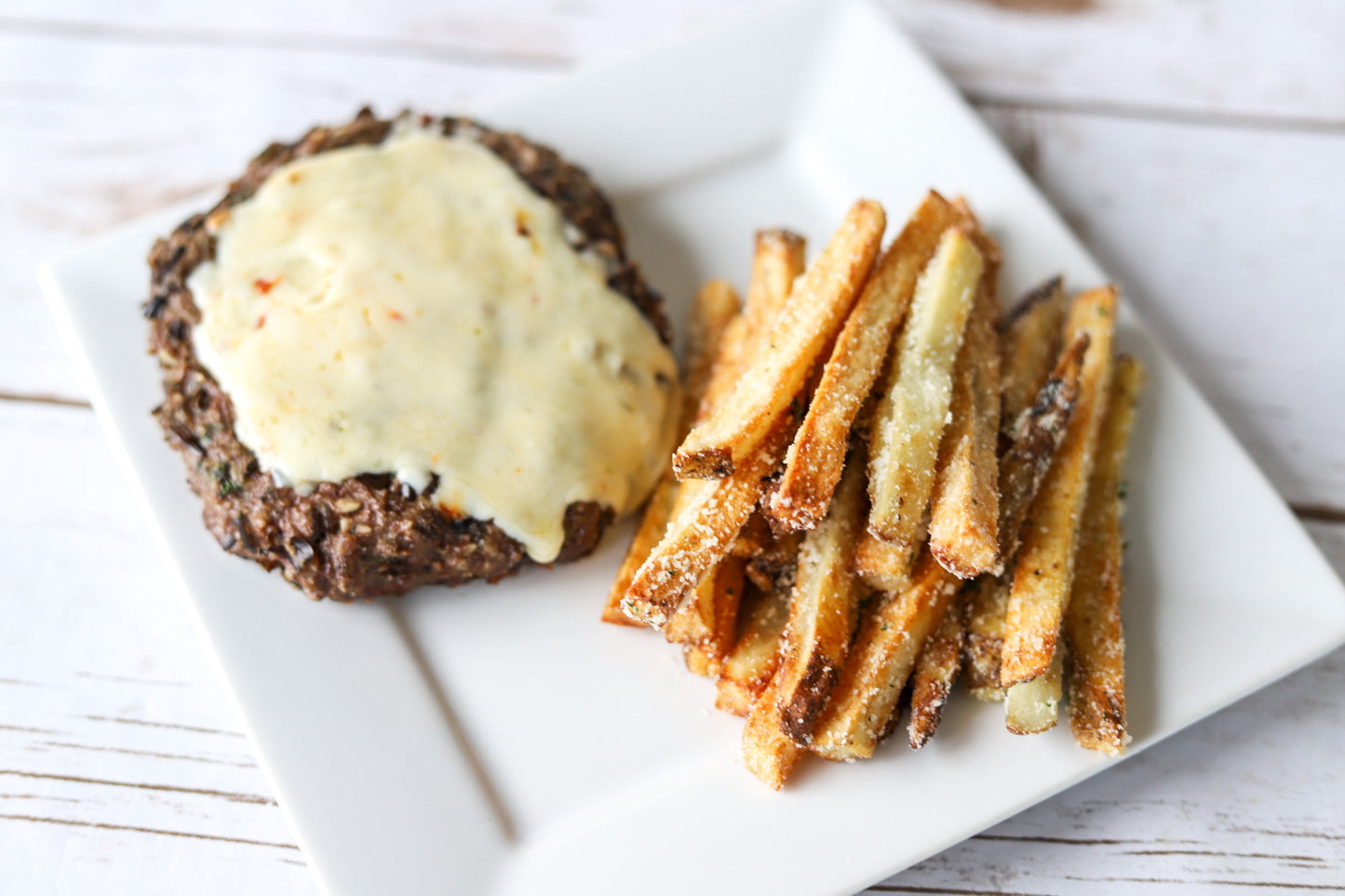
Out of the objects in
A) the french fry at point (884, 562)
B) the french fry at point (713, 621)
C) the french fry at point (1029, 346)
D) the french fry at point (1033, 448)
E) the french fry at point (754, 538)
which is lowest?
the french fry at point (713, 621)

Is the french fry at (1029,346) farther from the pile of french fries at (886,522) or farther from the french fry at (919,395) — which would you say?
the french fry at (919,395)

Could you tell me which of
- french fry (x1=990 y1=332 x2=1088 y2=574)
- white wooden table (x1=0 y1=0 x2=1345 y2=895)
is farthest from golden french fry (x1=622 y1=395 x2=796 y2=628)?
white wooden table (x1=0 y1=0 x2=1345 y2=895)

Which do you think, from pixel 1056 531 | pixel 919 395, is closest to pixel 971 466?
pixel 919 395

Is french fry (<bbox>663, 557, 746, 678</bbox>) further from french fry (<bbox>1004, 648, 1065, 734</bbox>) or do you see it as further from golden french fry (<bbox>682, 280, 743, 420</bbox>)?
french fry (<bbox>1004, 648, 1065, 734</bbox>)

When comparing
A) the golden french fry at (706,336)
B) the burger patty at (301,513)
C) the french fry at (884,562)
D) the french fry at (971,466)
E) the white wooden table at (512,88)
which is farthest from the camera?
the golden french fry at (706,336)

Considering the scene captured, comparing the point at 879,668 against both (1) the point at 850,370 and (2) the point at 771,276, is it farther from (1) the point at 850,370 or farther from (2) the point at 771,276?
(2) the point at 771,276

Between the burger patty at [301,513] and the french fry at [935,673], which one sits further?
the burger patty at [301,513]

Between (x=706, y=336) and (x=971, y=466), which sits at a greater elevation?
(x=706, y=336)

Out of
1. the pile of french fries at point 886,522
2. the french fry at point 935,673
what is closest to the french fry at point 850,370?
the pile of french fries at point 886,522
